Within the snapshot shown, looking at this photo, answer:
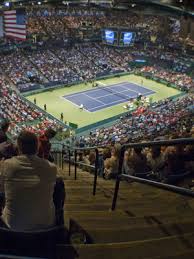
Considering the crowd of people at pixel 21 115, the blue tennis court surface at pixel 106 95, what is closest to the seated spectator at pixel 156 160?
the crowd of people at pixel 21 115

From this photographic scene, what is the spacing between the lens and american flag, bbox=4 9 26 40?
113ft

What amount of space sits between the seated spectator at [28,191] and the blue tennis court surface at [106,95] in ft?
106

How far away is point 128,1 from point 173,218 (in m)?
21.4

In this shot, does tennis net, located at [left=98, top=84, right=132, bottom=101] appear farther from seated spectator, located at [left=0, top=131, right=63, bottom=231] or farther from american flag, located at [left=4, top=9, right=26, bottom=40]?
seated spectator, located at [left=0, top=131, right=63, bottom=231]

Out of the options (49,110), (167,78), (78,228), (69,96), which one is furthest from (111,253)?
(167,78)

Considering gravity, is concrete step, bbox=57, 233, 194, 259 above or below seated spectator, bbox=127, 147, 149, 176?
above

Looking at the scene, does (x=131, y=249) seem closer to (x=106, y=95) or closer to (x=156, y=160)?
(x=156, y=160)

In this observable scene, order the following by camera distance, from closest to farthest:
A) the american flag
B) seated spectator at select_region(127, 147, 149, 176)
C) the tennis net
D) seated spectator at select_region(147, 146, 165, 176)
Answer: seated spectator at select_region(147, 146, 165, 176), seated spectator at select_region(127, 147, 149, 176), the american flag, the tennis net

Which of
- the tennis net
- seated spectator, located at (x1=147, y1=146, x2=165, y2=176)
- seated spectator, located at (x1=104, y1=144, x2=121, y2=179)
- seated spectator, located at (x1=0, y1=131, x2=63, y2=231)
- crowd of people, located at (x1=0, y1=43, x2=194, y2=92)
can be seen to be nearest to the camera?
seated spectator, located at (x1=0, y1=131, x2=63, y2=231)

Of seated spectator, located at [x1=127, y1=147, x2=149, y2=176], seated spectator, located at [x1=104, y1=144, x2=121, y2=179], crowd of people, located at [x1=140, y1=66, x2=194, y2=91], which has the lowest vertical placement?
crowd of people, located at [x1=140, y1=66, x2=194, y2=91]

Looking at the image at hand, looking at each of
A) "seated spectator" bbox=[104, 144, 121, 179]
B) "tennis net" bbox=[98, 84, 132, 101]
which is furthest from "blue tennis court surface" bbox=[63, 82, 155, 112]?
"seated spectator" bbox=[104, 144, 121, 179]

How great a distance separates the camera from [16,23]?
34.8m

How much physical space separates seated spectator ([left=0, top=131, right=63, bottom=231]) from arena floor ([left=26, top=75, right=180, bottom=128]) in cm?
2773

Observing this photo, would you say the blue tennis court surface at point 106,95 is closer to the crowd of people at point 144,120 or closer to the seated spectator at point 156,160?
the crowd of people at point 144,120
